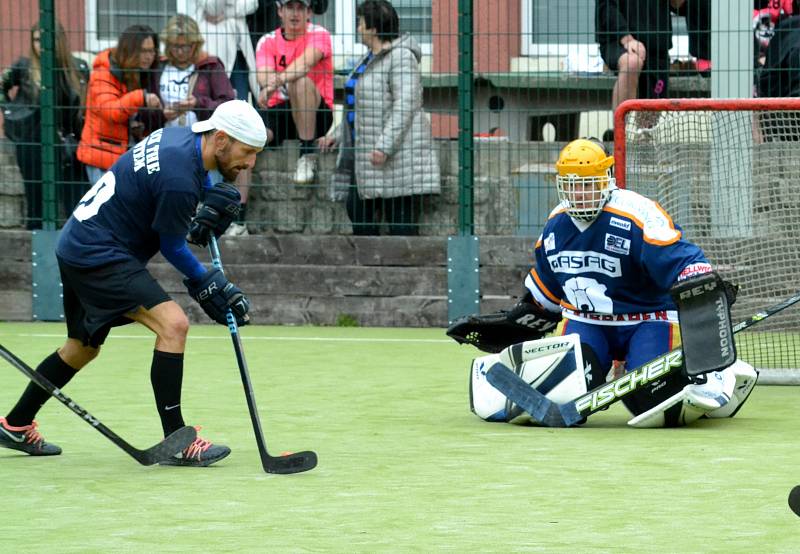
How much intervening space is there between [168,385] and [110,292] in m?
0.38

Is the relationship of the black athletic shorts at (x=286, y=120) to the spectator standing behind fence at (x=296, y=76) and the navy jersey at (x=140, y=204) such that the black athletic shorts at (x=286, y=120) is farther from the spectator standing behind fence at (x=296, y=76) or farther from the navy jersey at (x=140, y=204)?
the navy jersey at (x=140, y=204)

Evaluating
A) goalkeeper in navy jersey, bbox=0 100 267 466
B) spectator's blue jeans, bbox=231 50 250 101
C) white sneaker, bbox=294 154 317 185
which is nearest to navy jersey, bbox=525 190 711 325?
goalkeeper in navy jersey, bbox=0 100 267 466

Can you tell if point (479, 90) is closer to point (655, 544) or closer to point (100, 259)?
point (100, 259)

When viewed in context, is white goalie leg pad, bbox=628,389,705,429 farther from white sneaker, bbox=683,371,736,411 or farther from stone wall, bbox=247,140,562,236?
stone wall, bbox=247,140,562,236

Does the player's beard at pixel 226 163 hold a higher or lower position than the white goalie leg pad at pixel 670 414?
higher

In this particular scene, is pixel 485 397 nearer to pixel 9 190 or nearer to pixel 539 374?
pixel 539 374

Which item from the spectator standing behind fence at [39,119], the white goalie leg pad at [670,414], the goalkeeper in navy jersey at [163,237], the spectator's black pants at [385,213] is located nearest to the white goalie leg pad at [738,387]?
the white goalie leg pad at [670,414]

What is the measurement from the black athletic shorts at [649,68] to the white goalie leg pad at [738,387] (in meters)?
3.26

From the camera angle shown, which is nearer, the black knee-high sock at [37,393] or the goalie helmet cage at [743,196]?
the black knee-high sock at [37,393]

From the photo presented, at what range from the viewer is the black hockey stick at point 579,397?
248 inches

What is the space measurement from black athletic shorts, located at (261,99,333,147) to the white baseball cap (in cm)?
457

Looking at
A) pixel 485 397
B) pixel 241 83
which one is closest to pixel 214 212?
pixel 485 397

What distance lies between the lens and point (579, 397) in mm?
6395

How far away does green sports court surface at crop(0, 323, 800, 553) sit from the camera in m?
4.18
